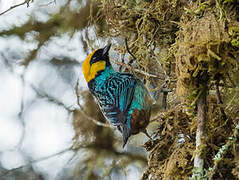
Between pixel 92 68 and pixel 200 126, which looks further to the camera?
pixel 92 68

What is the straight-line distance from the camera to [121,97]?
185 centimetres

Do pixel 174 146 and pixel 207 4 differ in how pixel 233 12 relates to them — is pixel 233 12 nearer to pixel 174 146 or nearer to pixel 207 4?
pixel 207 4

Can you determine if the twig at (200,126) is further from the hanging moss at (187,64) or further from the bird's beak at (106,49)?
the bird's beak at (106,49)

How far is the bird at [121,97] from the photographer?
1.77 meters

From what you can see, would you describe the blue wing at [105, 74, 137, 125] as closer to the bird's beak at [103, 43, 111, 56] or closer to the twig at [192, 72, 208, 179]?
the bird's beak at [103, 43, 111, 56]

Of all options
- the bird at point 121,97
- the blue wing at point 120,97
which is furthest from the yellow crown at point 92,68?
the blue wing at point 120,97

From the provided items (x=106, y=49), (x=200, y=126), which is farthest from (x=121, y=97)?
(x=200, y=126)

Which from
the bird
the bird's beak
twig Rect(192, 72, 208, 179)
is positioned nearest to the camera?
twig Rect(192, 72, 208, 179)

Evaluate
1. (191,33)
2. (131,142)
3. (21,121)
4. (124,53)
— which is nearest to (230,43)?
(191,33)

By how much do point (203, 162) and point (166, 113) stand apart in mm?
351

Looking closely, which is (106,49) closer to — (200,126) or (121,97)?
(121,97)

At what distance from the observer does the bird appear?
5.80ft

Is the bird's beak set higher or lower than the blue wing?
higher

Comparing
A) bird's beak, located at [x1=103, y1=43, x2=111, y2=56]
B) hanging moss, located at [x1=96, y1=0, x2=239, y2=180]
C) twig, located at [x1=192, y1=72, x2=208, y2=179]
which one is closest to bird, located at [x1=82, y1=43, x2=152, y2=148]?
bird's beak, located at [x1=103, y1=43, x2=111, y2=56]
